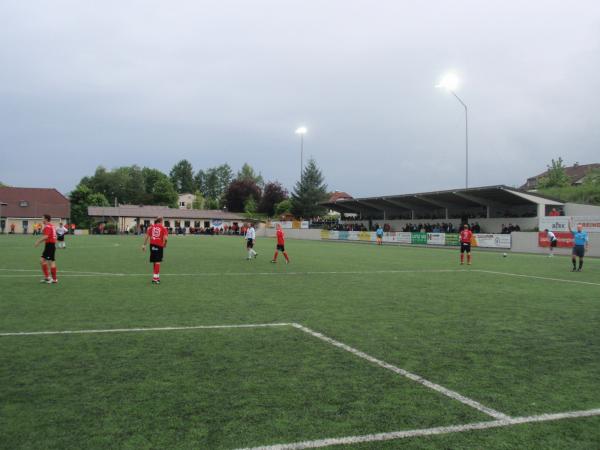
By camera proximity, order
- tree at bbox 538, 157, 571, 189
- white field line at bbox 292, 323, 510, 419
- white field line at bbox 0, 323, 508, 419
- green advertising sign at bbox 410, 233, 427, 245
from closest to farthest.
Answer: white field line at bbox 292, 323, 510, 419 → white field line at bbox 0, 323, 508, 419 → green advertising sign at bbox 410, 233, 427, 245 → tree at bbox 538, 157, 571, 189

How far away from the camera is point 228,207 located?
10812cm

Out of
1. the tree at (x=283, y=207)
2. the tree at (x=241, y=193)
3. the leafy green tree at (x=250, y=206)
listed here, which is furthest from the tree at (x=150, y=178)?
the tree at (x=283, y=207)

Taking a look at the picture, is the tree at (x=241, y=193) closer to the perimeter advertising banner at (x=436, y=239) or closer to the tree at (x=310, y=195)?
the tree at (x=310, y=195)

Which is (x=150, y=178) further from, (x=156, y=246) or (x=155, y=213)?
(x=156, y=246)

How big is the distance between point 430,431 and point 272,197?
3762 inches

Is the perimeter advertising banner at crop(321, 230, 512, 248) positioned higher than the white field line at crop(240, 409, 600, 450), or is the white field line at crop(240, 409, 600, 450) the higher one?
the perimeter advertising banner at crop(321, 230, 512, 248)

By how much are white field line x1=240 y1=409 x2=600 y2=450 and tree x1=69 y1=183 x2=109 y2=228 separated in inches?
3491

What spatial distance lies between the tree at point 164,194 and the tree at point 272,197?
3373 centimetres

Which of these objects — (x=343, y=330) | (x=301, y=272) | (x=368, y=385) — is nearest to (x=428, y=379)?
(x=368, y=385)

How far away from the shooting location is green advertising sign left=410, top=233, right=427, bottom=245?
4443cm

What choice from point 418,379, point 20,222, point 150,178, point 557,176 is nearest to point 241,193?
point 150,178

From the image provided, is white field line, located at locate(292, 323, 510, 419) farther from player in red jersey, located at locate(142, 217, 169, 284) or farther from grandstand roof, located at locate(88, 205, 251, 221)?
grandstand roof, located at locate(88, 205, 251, 221)

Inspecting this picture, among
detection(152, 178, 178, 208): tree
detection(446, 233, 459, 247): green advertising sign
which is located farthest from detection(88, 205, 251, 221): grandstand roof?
detection(446, 233, 459, 247): green advertising sign

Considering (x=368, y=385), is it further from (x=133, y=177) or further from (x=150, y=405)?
(x=133, y=177)
